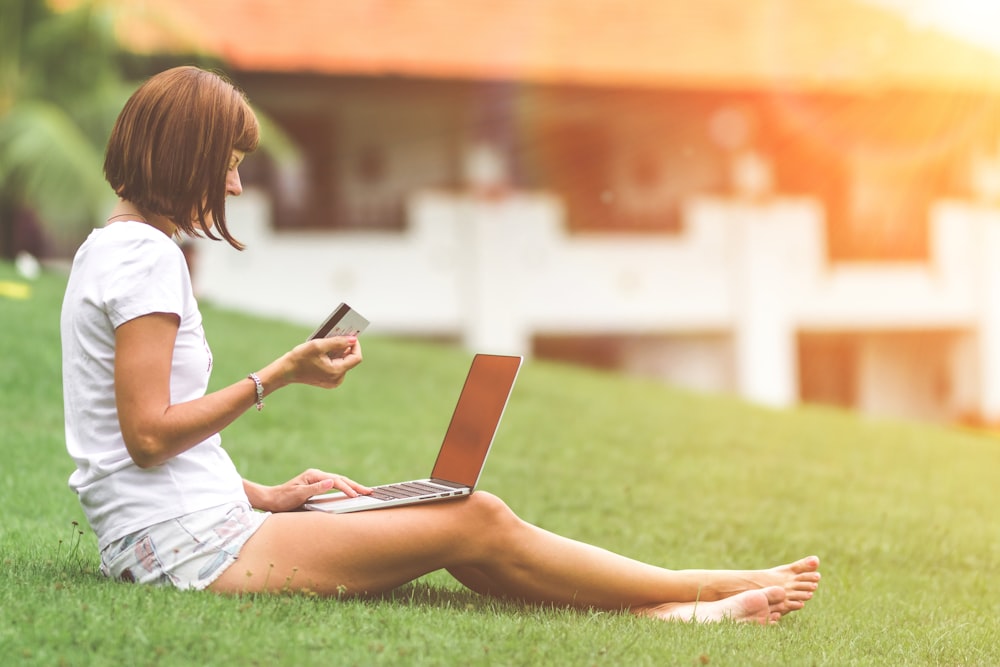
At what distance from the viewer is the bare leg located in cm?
354

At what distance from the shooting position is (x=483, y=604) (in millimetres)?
3969

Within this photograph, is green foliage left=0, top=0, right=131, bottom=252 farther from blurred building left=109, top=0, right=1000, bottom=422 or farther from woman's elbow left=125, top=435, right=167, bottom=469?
woman's elbow left=125, top=435, right=167, bottom=469

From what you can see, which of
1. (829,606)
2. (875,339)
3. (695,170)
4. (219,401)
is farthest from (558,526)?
(875,339)

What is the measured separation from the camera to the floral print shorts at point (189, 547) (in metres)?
3.41

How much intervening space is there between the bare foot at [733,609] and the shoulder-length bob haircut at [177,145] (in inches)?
69.0

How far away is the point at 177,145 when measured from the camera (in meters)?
3.29

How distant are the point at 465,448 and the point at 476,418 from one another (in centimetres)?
10

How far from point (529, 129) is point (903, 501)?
1233cm

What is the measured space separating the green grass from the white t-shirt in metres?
0.26

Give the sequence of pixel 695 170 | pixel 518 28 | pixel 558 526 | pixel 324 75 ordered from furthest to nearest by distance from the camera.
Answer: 1. pixel 695 170
2. pixel 518 28
3. pixel 324 75
4. pixel 558 526

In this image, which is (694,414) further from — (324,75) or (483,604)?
(324,75)

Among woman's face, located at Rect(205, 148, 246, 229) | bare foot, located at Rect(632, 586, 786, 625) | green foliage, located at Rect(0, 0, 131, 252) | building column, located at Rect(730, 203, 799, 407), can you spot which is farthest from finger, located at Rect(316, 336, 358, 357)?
building column, located at Rect(730, 203, 799, 407)

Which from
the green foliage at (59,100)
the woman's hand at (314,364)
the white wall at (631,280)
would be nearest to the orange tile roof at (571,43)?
the green foliage at (59,100)

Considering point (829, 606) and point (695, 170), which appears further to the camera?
point (695, 170)
